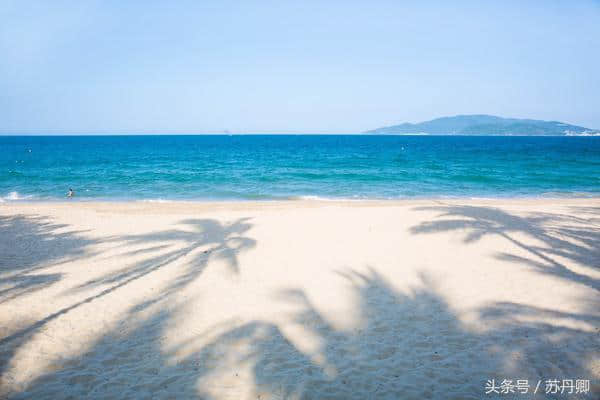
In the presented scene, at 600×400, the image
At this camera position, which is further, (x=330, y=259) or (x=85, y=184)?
(x=85, y=184)

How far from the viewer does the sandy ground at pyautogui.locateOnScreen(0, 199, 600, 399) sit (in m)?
5.02

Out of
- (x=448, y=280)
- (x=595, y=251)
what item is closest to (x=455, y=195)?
(x=595, y=251)

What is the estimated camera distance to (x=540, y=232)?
38.9ft

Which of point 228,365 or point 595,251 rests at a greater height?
point 595,251

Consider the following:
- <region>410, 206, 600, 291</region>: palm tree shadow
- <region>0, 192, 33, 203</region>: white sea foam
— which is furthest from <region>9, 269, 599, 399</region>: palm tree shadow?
<region>0, 192, 33, 203</region>: white sea foam

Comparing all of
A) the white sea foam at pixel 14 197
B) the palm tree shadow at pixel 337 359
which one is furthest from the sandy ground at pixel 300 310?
the white sea foam at pixel 14 197

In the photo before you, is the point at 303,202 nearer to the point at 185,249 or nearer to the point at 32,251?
the point at 185,249

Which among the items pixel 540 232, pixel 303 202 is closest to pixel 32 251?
pixel 303 202

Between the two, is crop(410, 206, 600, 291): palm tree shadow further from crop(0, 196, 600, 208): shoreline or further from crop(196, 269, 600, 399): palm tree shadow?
crop(0, 196, 600, 208): shoreline

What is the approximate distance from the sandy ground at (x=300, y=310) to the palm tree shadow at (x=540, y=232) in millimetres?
81

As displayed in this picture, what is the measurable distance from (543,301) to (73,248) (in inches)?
506

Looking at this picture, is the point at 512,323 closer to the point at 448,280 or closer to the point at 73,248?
the point at 448,280

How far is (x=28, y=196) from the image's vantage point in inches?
1004

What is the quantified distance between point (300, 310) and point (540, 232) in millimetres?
9633
